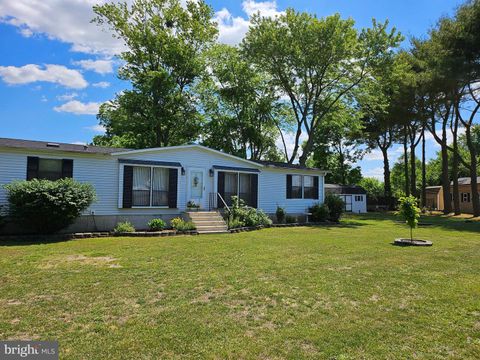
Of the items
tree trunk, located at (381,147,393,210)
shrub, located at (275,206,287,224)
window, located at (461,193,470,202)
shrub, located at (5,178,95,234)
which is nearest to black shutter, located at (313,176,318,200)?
shrub, located at (275,206,287,224)

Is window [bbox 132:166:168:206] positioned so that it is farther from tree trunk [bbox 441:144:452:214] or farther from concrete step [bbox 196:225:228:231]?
tree trunk [bbox 441:144:452:214]

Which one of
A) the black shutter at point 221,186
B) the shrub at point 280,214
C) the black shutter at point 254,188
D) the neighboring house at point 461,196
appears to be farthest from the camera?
the neighboring house at point 461,196

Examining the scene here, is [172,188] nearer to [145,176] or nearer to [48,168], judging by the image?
[145,176]

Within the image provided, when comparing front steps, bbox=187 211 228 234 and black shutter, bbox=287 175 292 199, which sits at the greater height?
black shutter, bbox=287 175 292 199

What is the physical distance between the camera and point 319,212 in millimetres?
19703

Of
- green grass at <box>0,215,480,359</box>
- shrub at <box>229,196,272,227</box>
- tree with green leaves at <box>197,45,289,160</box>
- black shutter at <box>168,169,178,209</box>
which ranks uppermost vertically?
tree with green leaves at <box>197,45,289,160</box>

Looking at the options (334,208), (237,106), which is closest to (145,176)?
(334,208)

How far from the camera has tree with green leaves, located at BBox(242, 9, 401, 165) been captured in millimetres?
23141

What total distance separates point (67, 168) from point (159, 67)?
17.9 meters

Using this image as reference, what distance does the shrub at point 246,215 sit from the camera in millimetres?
15336

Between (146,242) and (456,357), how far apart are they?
8.92 metres

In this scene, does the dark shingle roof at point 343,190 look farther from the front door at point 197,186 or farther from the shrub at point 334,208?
the front door at point 197,186

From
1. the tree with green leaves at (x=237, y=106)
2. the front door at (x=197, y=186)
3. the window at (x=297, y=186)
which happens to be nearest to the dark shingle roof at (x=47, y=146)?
the front door at (x=197, y=186)

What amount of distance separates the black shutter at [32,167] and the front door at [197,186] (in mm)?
6138
